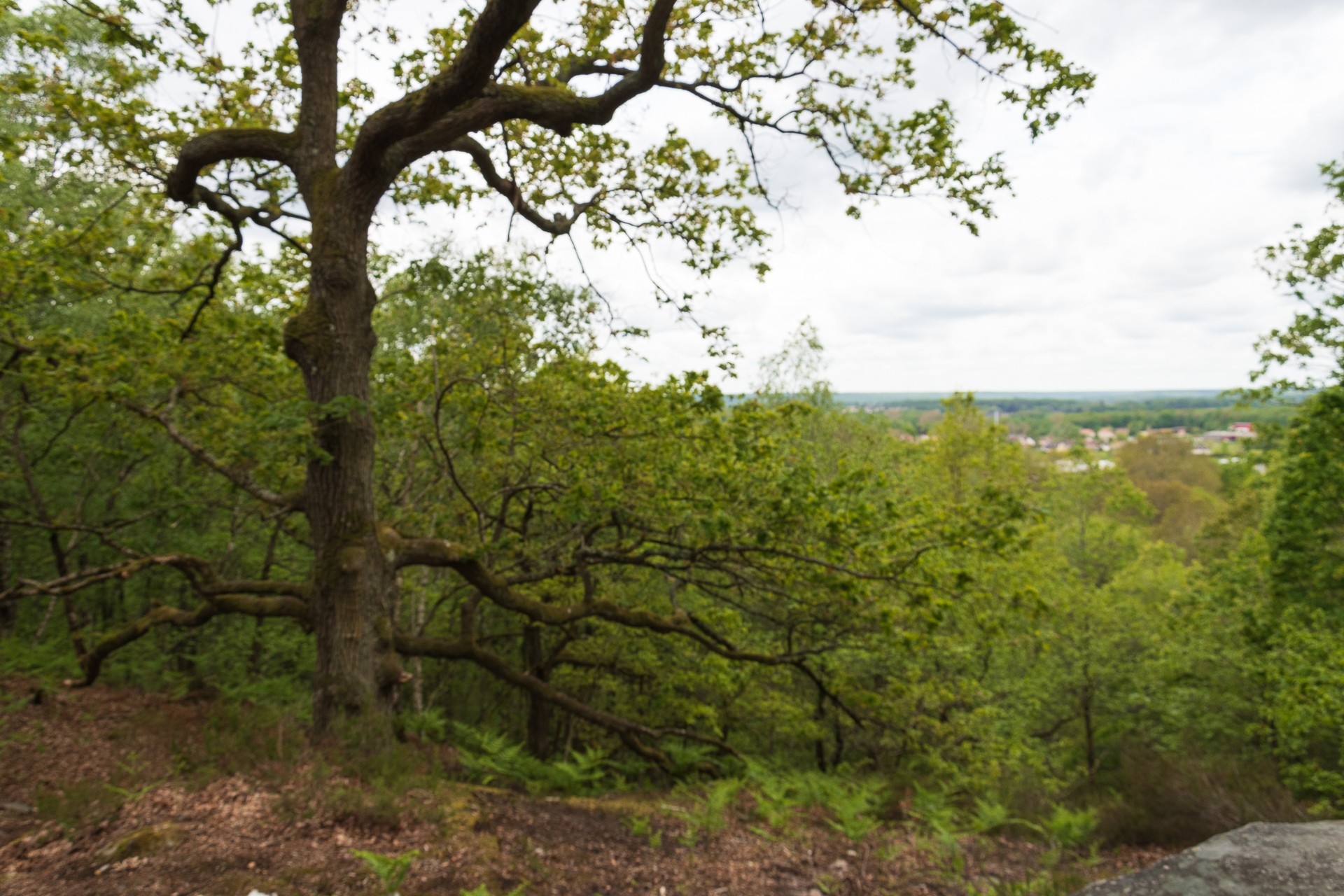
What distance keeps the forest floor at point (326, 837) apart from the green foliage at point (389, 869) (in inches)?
2.4

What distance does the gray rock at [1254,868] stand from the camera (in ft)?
10.5

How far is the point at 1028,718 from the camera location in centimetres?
Answer: 2025

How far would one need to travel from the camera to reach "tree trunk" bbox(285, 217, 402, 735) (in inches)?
247

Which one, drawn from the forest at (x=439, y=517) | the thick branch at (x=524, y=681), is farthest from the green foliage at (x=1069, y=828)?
the thick branch at (x=524, y=681)

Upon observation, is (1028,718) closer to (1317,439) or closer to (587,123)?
(1317,439)

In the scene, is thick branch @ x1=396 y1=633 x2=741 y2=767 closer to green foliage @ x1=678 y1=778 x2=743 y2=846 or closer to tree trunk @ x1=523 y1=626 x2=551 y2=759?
green foliage @ x1=678 y1=778 x2=743 y2=846

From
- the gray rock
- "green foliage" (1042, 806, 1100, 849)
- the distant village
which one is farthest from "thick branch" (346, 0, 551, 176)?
the distant village

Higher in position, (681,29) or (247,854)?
(681,29)

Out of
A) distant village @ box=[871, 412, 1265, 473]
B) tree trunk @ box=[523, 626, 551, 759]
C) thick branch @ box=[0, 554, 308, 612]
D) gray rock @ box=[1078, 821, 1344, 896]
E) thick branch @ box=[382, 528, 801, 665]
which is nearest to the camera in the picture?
gray rock @ box=[1078, 821, 1344, 896]

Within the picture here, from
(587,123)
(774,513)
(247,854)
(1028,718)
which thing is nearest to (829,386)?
(1028,718)

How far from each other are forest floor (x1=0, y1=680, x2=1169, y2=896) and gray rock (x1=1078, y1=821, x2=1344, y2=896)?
1.41 m

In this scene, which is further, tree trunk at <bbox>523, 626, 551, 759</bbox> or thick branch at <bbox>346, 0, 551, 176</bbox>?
tree trunk at <bbox>523, 626, 551, 759</bbox>

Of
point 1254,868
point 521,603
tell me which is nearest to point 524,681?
point 521,603

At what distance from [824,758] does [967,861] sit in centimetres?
1312
